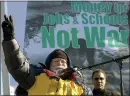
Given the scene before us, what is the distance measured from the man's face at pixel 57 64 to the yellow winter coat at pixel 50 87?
7cm

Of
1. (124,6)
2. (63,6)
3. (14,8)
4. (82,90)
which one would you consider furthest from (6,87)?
(82,90)

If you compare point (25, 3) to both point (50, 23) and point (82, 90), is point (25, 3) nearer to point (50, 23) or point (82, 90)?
point (50, 23)

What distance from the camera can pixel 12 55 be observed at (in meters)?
1.80

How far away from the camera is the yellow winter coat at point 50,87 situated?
193 centimetres

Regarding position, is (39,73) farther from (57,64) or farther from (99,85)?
(99,85)

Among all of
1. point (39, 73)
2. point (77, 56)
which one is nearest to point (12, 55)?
point (39, 73)

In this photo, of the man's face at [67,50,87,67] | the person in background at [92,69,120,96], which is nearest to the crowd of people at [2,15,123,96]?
the person in background at [92,69,120,96]

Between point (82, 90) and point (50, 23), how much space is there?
3.38 metres

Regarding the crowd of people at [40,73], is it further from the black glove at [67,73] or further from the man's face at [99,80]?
the man's face at [99,80]

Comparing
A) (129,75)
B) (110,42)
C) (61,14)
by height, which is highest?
(61,14)

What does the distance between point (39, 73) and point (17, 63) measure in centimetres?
18

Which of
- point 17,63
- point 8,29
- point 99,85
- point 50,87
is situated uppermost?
point 8,29

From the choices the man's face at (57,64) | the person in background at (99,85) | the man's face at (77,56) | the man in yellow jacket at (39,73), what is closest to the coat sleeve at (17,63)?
the man in yellow jacket at (39,73)

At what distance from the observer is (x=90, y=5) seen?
550cm
